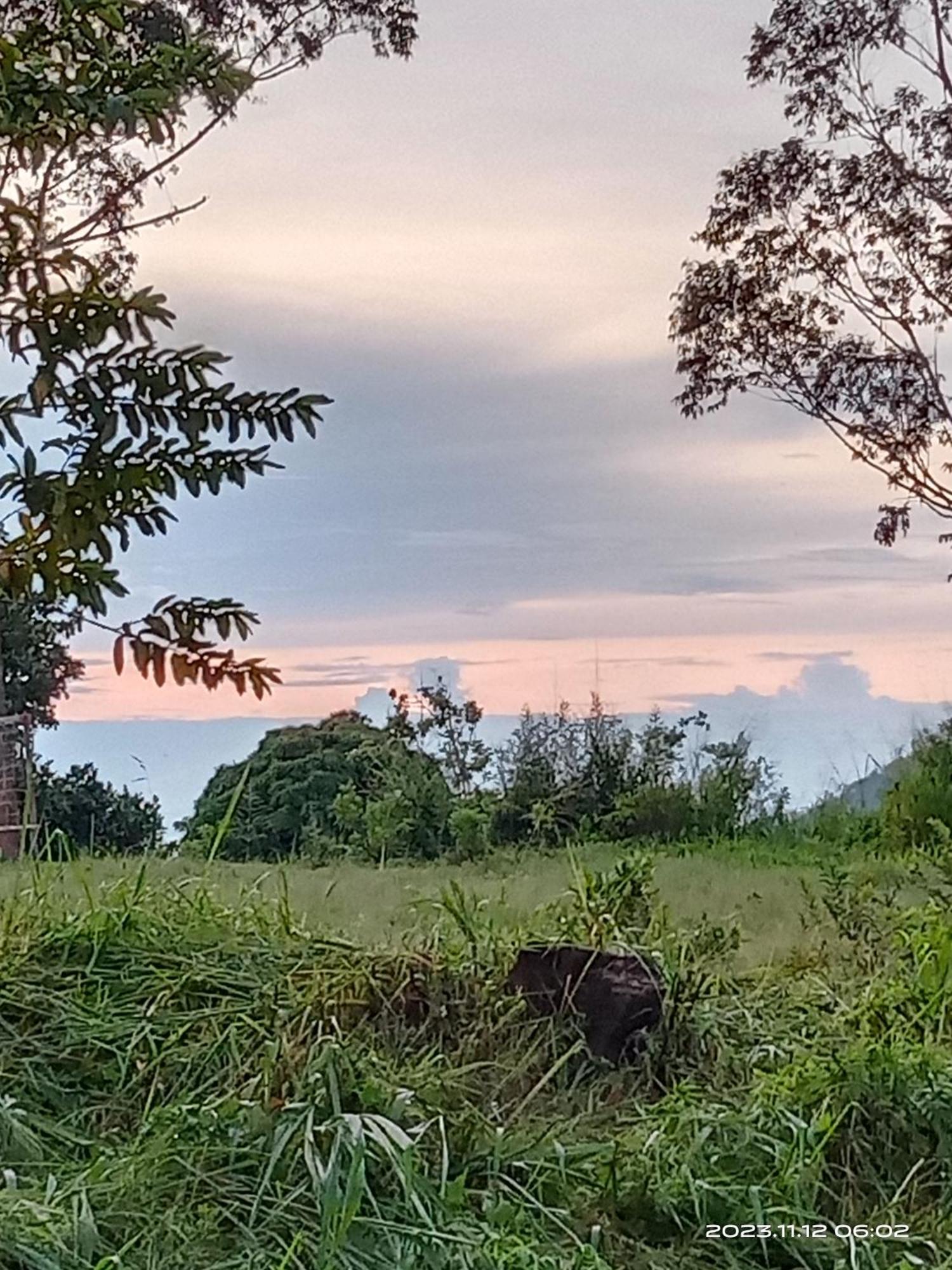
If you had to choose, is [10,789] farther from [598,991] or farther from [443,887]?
[598,991]

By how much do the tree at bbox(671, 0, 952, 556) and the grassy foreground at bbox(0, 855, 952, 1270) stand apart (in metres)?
2.01

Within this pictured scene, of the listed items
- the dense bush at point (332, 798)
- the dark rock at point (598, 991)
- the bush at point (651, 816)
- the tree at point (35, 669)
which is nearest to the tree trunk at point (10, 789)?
the tree at point (35, 669)

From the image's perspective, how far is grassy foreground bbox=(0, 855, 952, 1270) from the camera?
1210 mm

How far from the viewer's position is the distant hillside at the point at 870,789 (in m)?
3.26

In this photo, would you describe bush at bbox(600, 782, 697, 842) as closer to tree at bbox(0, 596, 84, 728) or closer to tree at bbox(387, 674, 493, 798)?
tree at bbox(387, 674, 493, 798)

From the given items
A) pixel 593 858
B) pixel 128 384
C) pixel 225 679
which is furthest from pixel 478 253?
pixel 225 679

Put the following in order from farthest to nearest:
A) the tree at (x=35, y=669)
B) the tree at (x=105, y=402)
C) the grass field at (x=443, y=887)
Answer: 1. the tree at (x=35, y=669)
2. the grass field at (x=443, y=887)
3. the tree at (x=105, y=402)

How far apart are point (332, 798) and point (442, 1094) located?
5.07 feet

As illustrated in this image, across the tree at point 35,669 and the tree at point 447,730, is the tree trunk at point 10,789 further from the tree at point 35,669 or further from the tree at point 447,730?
the tree at point 447,730

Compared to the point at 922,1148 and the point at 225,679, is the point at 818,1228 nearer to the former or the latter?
the point at 922,1148

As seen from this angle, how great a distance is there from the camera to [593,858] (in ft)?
8.84

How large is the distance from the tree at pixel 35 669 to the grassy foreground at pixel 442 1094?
0.54 m

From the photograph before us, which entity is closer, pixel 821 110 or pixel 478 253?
pixel 478 253

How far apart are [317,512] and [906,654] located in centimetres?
151
